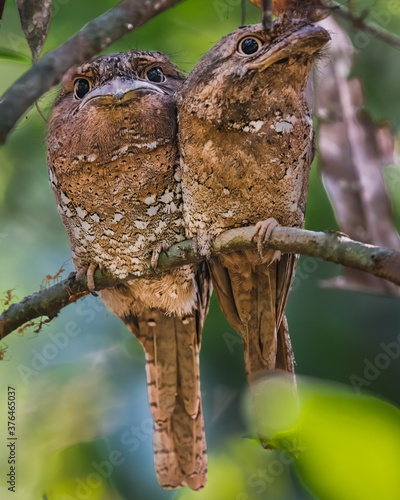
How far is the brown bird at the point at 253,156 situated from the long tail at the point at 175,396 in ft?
1.21

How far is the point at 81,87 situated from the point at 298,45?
78cm

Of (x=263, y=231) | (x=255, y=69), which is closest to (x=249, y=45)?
(x=255, y=69)

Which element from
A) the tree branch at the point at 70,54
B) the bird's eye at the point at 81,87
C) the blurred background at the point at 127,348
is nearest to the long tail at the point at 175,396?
the blurred background at the point at 127,348

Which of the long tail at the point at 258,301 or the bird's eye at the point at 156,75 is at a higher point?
the bird's eye at the point at 156,75

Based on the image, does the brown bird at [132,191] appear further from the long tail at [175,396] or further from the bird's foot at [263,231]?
the bird's foot at [263,231]

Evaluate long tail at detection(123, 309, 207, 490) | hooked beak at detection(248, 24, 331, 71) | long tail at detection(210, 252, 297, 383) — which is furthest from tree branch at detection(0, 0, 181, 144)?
long tail at detection(123, 309, 207, 490)

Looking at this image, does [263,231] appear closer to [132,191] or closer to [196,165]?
[196,165]

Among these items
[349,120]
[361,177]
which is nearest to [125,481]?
[361,177]

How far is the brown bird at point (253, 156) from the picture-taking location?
173cm

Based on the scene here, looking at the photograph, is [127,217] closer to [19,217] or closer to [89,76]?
[89,76]

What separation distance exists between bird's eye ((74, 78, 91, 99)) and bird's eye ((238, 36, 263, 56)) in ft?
1.83

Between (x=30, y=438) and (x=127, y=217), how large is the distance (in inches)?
44.5

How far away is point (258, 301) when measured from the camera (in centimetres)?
209

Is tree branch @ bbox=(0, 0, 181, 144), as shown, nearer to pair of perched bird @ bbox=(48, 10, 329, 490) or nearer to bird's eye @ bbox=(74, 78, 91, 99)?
pair of perched bird @ bbox=(48, 10, 329, 490)
